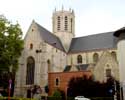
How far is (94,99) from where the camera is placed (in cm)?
4078

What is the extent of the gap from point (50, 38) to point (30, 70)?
8.14m

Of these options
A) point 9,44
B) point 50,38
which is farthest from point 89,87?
point 50,38

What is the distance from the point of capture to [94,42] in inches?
2307

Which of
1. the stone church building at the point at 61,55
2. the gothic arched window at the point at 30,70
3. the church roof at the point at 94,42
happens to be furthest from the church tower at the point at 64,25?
the gothic arched window at the point at 30,70

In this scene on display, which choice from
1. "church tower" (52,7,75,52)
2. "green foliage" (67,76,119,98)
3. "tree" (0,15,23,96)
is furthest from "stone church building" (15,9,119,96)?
"tree" (0,15,23,96)

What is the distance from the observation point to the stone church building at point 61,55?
4901 cm

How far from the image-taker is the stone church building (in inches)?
1930

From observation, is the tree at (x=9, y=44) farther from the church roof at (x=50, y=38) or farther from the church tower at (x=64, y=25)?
the church tower at (x=64, y=25)

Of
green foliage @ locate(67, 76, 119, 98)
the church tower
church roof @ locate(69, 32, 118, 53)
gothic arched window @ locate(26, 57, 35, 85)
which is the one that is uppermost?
the church tower

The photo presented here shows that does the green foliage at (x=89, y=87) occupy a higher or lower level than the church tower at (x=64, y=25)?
lower

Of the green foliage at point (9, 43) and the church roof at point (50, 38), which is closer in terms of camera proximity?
the green foliage at point (9, 43)

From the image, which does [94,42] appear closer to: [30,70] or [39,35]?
[39,35]

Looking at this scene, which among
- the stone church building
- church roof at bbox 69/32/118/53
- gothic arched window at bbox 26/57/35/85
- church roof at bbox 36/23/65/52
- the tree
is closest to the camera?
the tree

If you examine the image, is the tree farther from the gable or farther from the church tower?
the church tower
